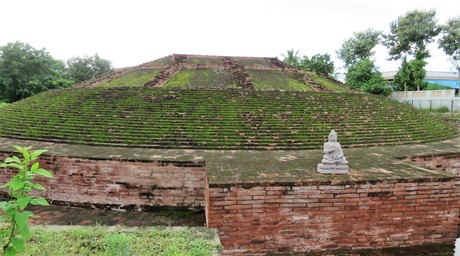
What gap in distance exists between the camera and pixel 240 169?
167 inches

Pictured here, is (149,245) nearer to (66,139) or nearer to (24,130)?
(66,139)

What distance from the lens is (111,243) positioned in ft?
7.37

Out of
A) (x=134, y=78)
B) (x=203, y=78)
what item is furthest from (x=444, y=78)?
(x=134, y=78)

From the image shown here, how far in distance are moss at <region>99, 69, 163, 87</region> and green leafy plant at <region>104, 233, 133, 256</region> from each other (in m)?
10.4

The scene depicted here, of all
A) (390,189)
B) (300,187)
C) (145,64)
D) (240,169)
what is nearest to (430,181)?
(390,189)

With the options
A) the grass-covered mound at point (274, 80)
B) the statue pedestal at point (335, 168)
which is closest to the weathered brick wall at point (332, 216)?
the statue pedestal at point (335, 168)

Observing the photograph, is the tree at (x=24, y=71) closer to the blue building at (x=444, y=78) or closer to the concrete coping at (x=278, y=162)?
the concrete coping at (x=278, y=162)

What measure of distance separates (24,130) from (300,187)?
29.5 ft

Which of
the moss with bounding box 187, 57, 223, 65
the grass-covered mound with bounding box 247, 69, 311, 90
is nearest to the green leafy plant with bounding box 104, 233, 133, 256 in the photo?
the grass-covered mound with bounding box 247, 69, 311, 90

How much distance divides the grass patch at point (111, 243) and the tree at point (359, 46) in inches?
872

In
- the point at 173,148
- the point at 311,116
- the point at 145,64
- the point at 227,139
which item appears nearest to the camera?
the point at 173,148

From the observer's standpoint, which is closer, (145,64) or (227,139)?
(227,139)

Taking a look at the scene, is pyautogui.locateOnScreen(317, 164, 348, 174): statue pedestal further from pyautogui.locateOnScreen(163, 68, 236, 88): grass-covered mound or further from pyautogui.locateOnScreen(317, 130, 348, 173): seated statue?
pyautogui.locateOnScreen(163, 68, 236, 88): grass-covered mound

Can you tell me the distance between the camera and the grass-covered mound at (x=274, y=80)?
1209 centimetres
